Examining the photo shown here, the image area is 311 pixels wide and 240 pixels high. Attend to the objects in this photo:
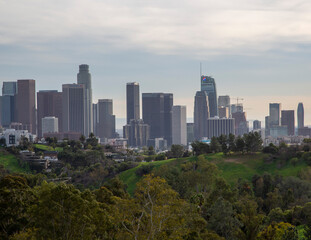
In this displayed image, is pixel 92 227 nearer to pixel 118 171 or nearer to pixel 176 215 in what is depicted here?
pixel 176 215

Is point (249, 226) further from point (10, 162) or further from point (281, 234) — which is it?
point (10, 162)

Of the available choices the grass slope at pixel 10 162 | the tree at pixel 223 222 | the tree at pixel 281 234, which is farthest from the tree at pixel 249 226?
the grass slope at pixel 10 162

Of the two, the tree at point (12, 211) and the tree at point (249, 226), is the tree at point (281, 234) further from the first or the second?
the tree at point (12, 211)

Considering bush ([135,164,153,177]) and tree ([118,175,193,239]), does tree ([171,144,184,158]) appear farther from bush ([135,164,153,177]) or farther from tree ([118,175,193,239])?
tree ([118,175,193,239])

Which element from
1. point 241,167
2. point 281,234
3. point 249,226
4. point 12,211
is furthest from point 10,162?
point 281,234

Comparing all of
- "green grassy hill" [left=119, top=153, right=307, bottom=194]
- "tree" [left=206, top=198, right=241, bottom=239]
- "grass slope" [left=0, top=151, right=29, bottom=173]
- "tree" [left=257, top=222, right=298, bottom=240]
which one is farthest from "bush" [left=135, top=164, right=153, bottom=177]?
"tree" [left=257, top=222, right=298, bottom=240]

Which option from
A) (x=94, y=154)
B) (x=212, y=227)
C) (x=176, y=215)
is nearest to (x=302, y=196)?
(x=212, y=227)
